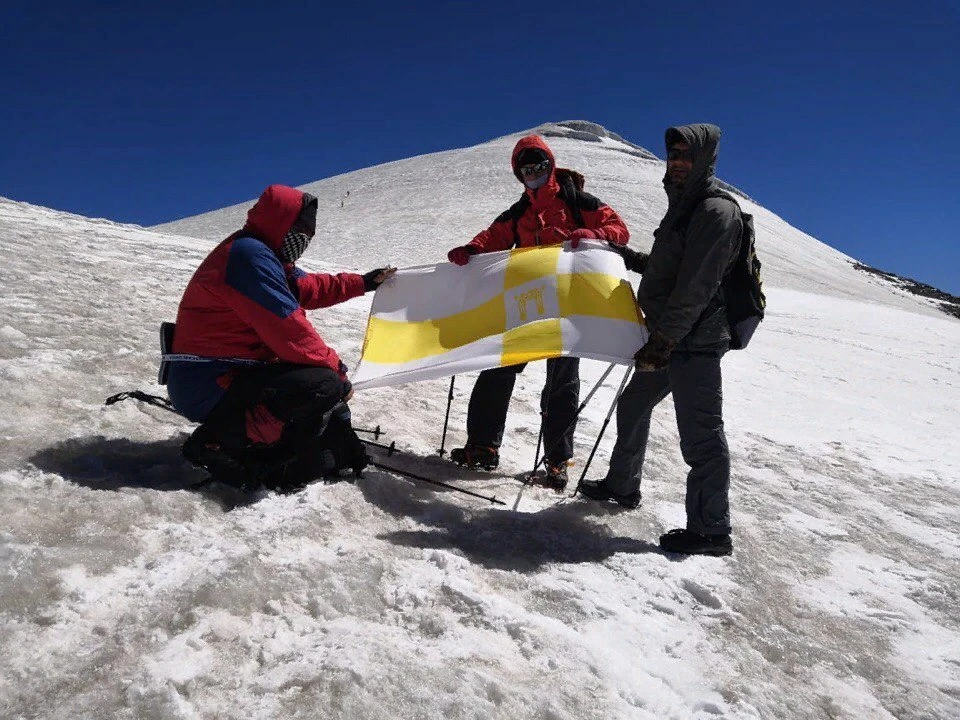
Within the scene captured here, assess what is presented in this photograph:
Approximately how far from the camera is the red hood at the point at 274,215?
3.64 meters

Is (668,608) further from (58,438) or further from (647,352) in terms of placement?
(58,438)

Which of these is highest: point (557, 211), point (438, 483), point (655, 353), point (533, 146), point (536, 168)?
point (533, 146)

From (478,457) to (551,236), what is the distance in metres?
1.87

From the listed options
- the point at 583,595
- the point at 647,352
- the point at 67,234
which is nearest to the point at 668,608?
the point at 583,595

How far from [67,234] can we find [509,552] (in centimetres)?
1089

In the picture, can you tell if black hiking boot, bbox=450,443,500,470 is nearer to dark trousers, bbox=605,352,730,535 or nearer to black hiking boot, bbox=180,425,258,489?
dark trousers, bbox=605,352,730,535

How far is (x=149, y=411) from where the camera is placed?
466cm

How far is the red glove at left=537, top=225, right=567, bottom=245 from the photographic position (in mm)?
5020

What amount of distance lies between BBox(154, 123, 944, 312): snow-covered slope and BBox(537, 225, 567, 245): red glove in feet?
57.3

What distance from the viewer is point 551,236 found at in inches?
199

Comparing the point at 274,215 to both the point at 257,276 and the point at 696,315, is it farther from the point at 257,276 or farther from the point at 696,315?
the point at 696,315

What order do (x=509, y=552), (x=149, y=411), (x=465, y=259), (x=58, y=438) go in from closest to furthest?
(x=509, y=552) → (x=58, y=438) → (x=149, y=411) → (x=465, y=259)

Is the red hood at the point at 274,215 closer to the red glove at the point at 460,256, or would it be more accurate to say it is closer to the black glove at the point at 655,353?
the red glove at the point at 460,256

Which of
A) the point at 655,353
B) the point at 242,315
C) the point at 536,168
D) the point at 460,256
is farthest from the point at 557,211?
the point at 242,315
